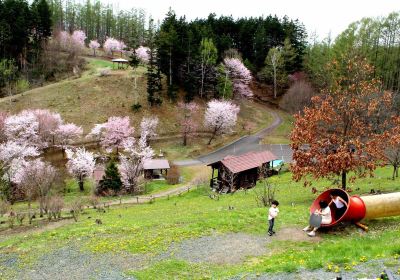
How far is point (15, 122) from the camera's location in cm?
5247

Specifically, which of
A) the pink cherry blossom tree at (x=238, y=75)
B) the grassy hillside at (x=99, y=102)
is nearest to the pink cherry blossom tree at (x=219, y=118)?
the grassy hillside at (x=99, y=102)

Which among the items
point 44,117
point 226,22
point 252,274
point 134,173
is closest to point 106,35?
point 226,22

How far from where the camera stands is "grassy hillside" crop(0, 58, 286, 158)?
61103 mm

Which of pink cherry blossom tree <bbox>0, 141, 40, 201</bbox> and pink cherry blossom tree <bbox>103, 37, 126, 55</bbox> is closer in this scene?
pink cherry blossom tree <bbox>0, 141, 40, 201</bbox>

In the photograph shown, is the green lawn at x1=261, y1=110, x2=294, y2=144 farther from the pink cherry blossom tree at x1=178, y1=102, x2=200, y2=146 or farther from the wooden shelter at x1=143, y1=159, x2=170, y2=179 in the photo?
the wooden shelter at x1=143, y1=159, x2=170, y2=179

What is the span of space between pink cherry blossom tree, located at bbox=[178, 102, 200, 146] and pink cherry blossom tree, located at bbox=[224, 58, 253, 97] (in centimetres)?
1125

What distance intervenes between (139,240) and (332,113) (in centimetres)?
1359

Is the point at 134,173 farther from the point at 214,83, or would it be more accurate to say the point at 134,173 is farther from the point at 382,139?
the point at 214,83

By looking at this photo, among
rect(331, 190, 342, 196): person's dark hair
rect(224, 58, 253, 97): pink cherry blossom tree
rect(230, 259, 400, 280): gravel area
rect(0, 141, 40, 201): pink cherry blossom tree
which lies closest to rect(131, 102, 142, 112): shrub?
rect(0, 141, 40, 201): pink cherry blossom tree

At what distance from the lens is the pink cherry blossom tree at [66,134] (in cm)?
5475

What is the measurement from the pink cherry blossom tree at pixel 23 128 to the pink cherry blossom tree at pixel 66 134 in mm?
3061

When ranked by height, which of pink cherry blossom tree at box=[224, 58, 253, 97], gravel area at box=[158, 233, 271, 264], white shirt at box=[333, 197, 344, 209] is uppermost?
pink cherry blossom tree at box=[224, 58, 253, 97]

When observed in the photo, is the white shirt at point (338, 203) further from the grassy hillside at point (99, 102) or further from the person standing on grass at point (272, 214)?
the grassy hillside at point (99, 102)

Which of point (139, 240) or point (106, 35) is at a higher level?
point (106, 35)
